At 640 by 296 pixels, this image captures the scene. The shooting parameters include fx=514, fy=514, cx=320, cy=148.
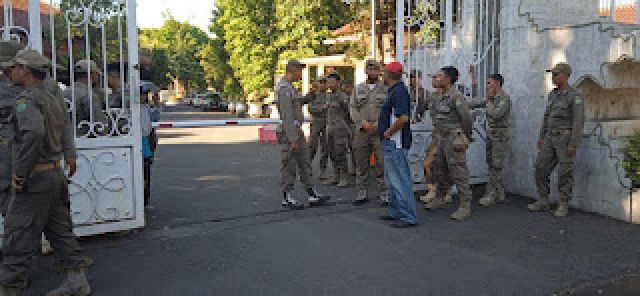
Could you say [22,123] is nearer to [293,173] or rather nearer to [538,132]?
[293,173]

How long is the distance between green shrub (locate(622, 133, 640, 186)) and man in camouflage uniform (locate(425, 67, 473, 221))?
1778mm

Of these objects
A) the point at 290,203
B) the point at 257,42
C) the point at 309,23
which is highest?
the point at 257,42

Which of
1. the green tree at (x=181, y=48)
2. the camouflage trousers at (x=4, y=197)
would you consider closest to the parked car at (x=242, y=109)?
the green tree at (x=181, y=48)

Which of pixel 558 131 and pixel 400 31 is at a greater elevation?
pixel 400 31

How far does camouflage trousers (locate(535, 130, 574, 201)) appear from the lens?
6191 millimetres

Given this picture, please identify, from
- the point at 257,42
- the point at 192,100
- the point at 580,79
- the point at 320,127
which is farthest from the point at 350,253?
the point at 192,100

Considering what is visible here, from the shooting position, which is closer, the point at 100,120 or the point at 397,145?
the point at 100,120

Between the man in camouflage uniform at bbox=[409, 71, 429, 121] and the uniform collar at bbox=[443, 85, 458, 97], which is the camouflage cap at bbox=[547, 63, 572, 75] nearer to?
the uniform collar at bbox=[443, 85, 458, 97]

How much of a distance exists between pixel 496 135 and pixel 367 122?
1843 mm

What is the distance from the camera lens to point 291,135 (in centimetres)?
645

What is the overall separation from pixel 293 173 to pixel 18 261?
11.8 feet

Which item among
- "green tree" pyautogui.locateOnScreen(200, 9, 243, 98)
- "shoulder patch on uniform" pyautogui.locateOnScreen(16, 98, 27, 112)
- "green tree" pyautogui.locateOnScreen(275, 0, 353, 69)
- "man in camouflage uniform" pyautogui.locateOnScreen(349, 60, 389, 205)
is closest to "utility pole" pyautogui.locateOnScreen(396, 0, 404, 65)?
"man in camouflage uniform" pyautogui.locateOnScreen(349, 60, 389, 205)

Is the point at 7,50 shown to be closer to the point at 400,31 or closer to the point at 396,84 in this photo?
the point at 396,84

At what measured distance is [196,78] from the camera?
6650 centimetres
